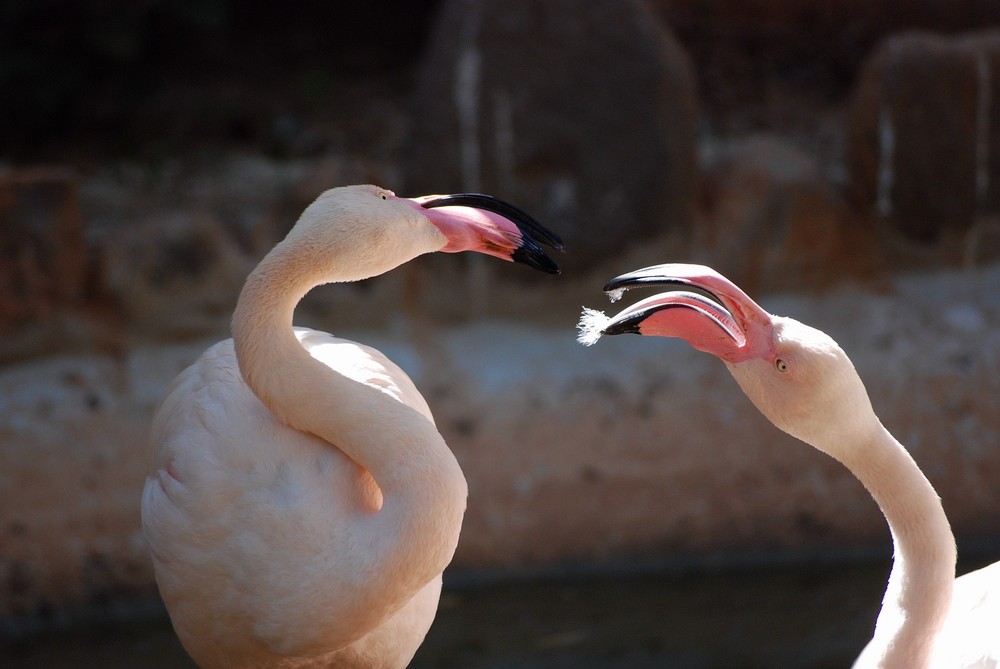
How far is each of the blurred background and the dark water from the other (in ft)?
0.04

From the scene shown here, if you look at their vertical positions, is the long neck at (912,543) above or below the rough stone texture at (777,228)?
above

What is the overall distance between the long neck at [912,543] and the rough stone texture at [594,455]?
7.66 feet

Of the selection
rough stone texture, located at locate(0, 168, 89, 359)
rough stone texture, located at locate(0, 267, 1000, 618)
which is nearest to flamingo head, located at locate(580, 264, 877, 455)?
rough stone texture, located at locate(0, 267, 1000, 618)

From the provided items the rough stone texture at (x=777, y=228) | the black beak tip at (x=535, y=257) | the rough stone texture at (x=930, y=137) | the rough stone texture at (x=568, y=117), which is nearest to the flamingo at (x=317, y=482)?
the black beak tip at (x=535, y=257)

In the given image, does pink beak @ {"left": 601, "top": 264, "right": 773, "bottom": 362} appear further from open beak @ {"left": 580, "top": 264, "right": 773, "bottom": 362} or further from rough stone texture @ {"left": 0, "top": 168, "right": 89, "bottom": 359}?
rough stone texture @ {"left": 0, "top": 168, "right": 89, "bottom": 359}

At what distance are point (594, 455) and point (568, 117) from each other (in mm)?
1451

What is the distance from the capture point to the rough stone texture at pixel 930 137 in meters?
5.17

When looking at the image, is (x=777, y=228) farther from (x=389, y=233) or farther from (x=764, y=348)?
(x=389, y=233)

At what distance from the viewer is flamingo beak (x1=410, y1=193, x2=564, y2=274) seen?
8.12 ft

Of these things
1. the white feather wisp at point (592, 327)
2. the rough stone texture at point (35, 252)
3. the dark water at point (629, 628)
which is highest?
the white feather wisp at point (592, 327)

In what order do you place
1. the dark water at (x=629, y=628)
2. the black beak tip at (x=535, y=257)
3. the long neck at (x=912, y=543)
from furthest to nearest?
the dark water at (x=629, y=628) → the black beak tip at (x=535, y=257) → the long neck at (x=912, y=543)

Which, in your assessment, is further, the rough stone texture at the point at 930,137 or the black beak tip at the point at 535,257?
the rough stone texture at the point at 930,137

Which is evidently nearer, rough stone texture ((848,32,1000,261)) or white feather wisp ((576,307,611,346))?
white feather wisp ((576,307,611,346))

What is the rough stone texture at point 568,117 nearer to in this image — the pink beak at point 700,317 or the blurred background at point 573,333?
the blurred background at point 573,333
